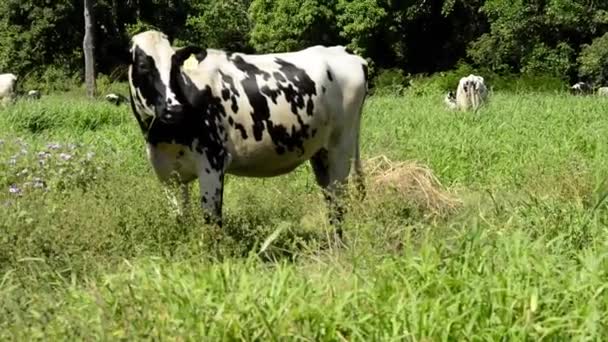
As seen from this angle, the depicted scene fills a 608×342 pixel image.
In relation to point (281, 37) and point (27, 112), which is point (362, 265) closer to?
point (27, 112)

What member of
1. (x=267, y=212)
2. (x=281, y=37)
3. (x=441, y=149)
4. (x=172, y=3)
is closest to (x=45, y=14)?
(x=172, y=3)

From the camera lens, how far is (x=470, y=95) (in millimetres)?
16078

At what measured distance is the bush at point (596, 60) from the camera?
27.6m

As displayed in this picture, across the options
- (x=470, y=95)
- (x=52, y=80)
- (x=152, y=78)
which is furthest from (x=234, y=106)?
(x=52, y=80)

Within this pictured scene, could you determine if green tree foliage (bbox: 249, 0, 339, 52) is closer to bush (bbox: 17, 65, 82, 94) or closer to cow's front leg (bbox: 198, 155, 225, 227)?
bush (bbox: 17, 65, 82, 94)

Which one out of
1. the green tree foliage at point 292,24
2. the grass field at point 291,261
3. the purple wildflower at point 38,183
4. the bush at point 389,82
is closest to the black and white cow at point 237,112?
the grass field at point 291,261

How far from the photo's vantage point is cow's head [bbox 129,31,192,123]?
5793 mm

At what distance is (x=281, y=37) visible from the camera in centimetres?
3541

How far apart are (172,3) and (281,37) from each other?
608 cm

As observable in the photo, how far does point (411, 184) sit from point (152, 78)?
2.85m

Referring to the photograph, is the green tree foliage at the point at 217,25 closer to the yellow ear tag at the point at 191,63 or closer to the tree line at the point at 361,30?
the tree line at the point at 361,30

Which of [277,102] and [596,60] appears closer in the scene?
[277,102]

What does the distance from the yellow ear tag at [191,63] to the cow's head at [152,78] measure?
0.11 m

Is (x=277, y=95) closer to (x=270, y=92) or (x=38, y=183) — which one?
(x=270, y=92)
